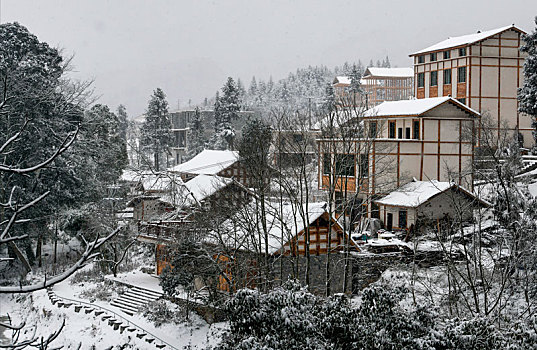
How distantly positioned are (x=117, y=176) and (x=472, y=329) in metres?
30.9

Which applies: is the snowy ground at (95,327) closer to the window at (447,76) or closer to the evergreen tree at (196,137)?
the window at (447,76)

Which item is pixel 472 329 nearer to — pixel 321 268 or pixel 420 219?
pixel 321 268

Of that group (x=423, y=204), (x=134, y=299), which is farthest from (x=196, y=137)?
(x=134, y=299)

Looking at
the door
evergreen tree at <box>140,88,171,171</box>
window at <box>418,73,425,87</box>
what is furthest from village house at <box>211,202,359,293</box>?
evergreen tree at <box>140,88,171,171</box>

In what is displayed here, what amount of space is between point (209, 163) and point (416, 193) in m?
19.2

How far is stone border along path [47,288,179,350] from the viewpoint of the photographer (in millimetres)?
18250

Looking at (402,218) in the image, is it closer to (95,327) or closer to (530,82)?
(530,82)

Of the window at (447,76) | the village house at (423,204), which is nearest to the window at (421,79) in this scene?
the window at (447,76)

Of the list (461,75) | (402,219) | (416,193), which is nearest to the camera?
(416,193)

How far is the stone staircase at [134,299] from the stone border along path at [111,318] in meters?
0.90

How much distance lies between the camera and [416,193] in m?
27.2

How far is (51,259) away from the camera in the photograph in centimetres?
3111

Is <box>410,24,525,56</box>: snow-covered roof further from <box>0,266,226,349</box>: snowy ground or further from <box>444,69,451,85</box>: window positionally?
<box>0,266,226,349</box>: snowy ground

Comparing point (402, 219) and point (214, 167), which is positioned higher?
point (214, 167)
